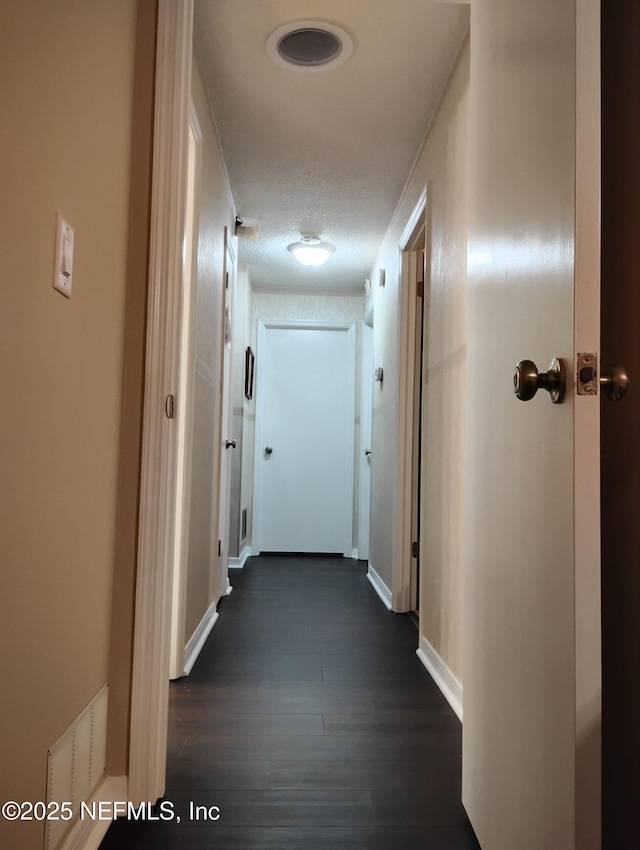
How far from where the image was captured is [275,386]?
5504mm

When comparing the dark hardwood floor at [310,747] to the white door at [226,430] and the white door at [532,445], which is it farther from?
the white door at [226,430]

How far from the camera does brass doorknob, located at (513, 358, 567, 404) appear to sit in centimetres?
84

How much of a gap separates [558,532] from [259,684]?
5.46 ft

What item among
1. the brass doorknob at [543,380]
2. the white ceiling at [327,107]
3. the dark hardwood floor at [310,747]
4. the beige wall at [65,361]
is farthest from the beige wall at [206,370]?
the brass doorknob at [543,380]

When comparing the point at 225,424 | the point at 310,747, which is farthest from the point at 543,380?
the point at 225,424

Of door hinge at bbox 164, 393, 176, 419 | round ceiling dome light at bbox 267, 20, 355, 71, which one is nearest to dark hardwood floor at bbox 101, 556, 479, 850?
door hinge at bbox 164, 393, 176, 419

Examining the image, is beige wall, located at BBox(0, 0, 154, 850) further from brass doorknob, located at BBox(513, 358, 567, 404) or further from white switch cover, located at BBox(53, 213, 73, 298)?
brass doorknob, located at BBox(513, 358, 567, 404)

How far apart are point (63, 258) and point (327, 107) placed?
6.65ft

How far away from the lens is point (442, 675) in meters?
2.25

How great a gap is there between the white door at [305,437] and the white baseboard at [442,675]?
9.12ft

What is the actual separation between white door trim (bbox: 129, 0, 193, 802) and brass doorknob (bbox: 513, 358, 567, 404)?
83cm

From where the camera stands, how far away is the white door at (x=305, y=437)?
17.7ft

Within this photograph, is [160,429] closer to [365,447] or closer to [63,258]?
[63,258]

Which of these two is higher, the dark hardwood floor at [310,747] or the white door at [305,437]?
the white door at [305,437]
